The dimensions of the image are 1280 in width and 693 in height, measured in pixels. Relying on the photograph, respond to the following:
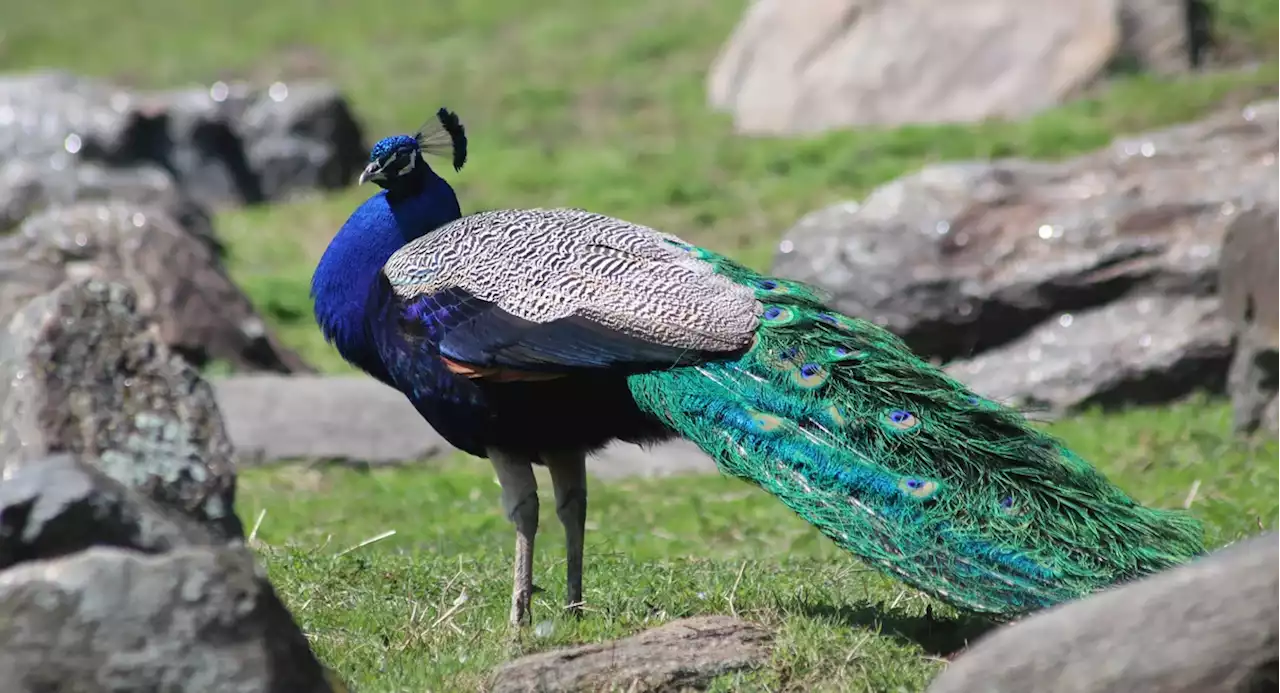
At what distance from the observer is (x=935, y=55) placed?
13.0 meters

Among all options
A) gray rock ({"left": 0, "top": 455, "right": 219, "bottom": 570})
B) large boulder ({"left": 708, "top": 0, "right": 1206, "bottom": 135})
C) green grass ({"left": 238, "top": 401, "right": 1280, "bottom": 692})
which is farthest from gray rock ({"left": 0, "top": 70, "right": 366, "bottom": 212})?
gray rock ({"left": 0, "top": 455, "right": 219, "bottom": 570})

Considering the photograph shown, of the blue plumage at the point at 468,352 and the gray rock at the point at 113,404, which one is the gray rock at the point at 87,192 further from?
the blue plumage at the point at 468,352

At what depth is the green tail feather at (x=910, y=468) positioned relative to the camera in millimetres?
4090

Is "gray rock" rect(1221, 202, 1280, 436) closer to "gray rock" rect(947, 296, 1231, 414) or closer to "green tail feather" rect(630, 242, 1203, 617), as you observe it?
"gray rock" rect(947, 296, 1231, 414)

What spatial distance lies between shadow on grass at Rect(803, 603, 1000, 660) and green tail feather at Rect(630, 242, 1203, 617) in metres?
0.32

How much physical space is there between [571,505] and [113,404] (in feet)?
5.88

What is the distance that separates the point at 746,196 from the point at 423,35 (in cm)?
639

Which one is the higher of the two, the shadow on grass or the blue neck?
the blue neck

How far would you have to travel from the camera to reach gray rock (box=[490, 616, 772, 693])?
12.8ft

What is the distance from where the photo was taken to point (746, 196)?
1197 cm

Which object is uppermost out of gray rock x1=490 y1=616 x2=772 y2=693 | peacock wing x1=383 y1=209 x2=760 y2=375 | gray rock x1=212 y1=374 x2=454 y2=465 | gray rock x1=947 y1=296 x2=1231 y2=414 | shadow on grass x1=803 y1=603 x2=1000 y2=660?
peacock wing x1=383 y1=209 x2=760 y2=375

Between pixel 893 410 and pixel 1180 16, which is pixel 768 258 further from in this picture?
pixel 893 410

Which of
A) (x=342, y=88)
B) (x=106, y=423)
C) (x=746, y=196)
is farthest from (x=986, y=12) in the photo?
(x=106, y=423)

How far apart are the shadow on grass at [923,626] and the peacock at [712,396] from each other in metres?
0.33
